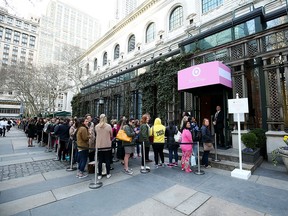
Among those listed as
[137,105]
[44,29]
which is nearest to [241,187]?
[137,105]

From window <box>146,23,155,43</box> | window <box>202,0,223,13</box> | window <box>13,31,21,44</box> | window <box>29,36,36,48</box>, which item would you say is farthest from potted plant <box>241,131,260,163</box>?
window <box>29,36,36,48</box>

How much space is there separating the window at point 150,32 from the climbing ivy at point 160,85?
12.2 meters

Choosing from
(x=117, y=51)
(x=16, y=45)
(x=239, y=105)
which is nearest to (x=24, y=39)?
(x=16, y=45)

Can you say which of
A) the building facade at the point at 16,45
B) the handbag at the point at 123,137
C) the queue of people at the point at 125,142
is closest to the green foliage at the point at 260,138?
the queue of people at the point at 125,142

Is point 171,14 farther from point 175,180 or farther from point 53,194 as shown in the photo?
point 53,194

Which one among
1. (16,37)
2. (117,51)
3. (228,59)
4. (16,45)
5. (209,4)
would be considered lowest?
(228,59)

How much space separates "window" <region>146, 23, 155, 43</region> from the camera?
21625 mm

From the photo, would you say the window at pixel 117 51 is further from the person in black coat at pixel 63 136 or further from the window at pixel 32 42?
the window at pixel 32 42

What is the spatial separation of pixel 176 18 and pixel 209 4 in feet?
13.7

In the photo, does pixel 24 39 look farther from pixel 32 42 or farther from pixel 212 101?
pixel 212 101

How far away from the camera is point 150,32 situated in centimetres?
2214

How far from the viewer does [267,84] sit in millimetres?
6742

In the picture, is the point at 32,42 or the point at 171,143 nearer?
the point at 171,143

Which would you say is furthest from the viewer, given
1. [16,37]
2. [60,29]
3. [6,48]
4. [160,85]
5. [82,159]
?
[60,29]
